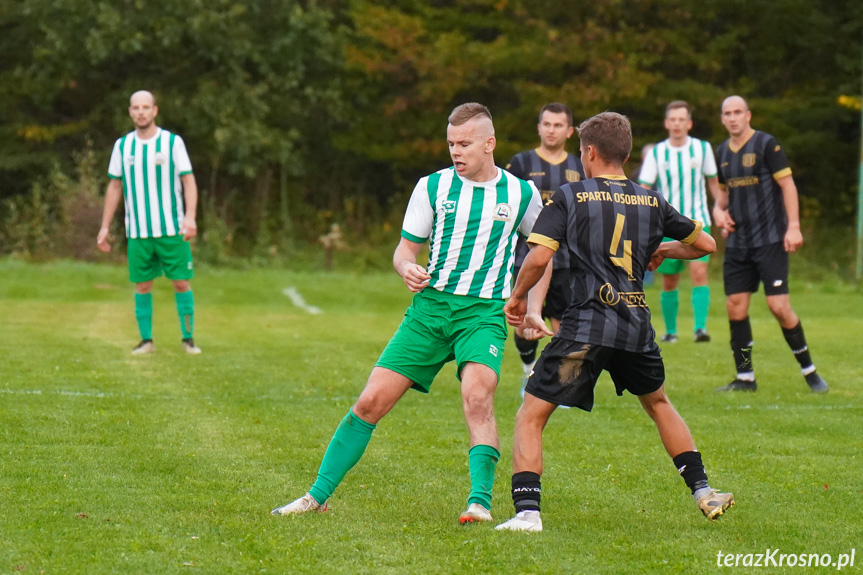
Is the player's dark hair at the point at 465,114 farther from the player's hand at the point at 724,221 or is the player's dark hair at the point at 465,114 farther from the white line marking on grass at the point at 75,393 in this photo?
the player's hand at the point at 724,221

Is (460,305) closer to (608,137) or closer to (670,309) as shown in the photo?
(608,137)

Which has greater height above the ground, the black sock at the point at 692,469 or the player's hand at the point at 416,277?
the player's hand at the point at 416,277

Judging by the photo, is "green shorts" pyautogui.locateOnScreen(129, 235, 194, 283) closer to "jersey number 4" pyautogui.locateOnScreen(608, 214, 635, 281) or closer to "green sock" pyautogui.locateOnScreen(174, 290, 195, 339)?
"green sock" pyautogui.locateOnScreen(174, 290, 195, 339)

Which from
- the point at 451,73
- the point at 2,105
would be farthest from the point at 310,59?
the point at 2,105

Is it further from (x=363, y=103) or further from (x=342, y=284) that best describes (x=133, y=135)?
(x=363, y=103)

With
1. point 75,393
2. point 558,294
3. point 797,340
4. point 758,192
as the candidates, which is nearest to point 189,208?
point 75,393

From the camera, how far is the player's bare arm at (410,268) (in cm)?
483

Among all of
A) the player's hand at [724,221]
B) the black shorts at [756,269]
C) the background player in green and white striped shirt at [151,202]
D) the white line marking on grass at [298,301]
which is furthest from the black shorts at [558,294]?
the white line marking on grass at [298,301]

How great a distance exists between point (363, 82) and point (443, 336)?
23352mm

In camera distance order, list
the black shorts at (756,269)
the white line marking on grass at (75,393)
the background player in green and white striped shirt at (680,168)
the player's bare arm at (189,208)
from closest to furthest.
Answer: the white line marking on grass at (75,393) → the black shorts at (756,269) → the player's bare arm at (189,208) → the background player in green and white striped shirt at (680,168)

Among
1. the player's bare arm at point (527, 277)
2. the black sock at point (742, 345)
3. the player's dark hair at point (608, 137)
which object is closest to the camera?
the player's bare arm at point (527, 277)

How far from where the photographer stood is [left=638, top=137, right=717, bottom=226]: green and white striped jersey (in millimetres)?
11797

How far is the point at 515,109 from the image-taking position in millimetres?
26781

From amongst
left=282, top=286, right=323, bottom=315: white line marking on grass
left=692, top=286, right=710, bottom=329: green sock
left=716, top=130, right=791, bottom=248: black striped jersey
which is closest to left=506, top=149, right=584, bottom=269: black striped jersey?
left=716, top=130, right=791, bottom=248: black striped jersey
